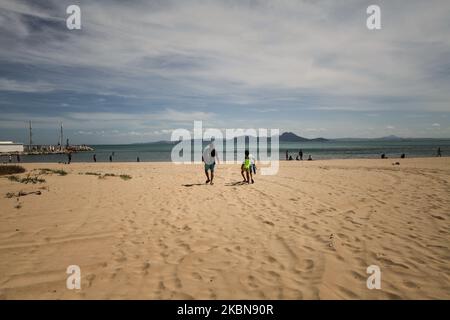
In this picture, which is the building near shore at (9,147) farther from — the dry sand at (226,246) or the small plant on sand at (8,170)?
the dry sand at (226,246)

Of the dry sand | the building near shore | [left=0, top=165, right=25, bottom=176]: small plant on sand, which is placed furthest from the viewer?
the building near shore

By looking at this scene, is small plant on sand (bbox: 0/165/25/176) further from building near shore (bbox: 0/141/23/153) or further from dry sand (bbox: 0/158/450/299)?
building near shore (bbox: 0/141/23/153)

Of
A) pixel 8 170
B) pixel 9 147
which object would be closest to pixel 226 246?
pixel 8 170

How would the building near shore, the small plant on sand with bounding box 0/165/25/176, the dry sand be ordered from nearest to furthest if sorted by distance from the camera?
1. the dry sand
2. the small plant on sand with bounding box 0/165/25/176
3. the building near shore

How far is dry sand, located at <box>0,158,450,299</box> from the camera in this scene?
13.7 feet

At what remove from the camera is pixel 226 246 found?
5.86 m

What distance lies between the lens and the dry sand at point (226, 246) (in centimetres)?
418

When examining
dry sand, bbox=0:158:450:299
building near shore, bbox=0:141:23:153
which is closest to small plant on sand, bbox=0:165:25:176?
dry sand, bbox=0:158:450:299

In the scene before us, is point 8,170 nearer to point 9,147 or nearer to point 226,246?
point 226,246

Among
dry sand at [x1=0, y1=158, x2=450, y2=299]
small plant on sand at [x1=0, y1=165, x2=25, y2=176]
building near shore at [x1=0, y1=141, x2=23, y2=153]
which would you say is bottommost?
dry sand at [x1=0, y1=158, x2=450, y2=299]

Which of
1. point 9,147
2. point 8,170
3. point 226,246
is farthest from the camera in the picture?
point 9,147
